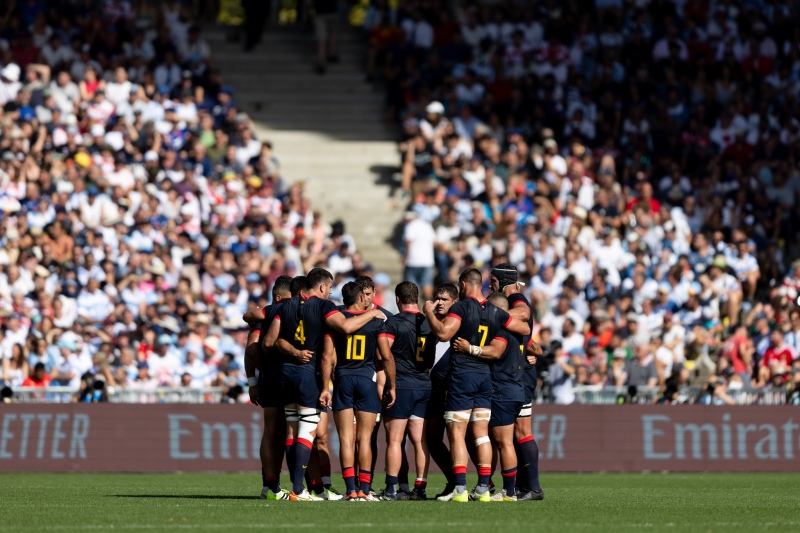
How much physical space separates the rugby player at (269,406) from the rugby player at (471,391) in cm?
152

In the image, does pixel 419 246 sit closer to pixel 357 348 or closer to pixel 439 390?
pixel 439 390

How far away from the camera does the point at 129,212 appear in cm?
2536

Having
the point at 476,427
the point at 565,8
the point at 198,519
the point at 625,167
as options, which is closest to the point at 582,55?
the point at 565,8

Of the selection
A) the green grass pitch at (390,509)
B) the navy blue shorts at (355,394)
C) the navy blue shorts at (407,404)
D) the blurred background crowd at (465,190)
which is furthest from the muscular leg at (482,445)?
the blurred background crowd at (465,190)

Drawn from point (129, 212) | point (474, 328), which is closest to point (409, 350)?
point (474, 328)

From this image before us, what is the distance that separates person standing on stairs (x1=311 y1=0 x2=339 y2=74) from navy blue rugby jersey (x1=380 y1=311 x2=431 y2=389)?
18.2 meters

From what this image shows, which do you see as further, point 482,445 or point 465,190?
point 465,190

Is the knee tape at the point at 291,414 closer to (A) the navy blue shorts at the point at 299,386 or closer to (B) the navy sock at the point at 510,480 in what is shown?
(A) the navy blue shorts at the point at 299,386

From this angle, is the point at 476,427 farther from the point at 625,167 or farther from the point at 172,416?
the point at 625,167

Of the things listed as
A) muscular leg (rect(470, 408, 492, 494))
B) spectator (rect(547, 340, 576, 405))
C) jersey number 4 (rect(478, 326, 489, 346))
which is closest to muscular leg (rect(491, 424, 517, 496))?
muscular leg (rect(470, 408, 492, 494))

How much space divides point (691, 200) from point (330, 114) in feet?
25.1

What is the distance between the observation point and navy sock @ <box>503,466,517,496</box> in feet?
47.8

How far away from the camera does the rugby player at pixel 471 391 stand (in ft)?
46.6

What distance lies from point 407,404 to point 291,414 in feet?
3.66
